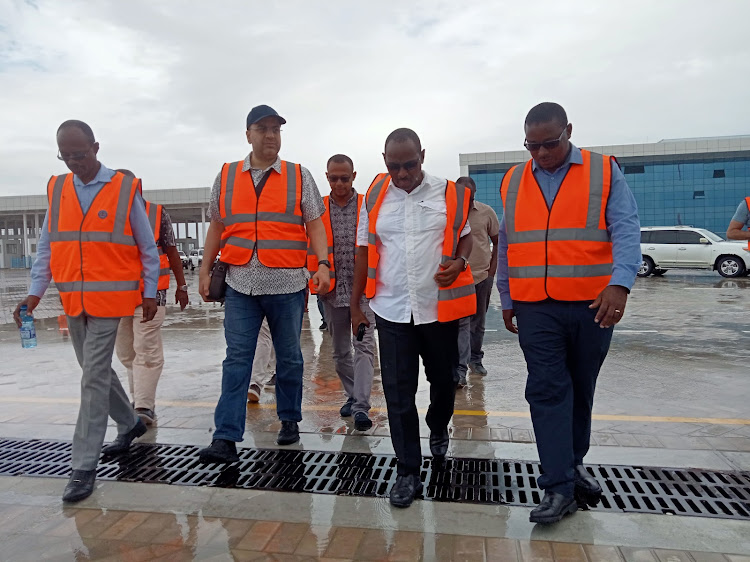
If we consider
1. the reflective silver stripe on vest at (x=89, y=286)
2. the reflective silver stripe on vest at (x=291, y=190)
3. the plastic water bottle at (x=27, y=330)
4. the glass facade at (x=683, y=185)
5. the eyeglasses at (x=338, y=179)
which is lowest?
the plastic water bottle at (x=27, y=330)

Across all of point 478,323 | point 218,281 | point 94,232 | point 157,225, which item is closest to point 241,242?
point 218,281

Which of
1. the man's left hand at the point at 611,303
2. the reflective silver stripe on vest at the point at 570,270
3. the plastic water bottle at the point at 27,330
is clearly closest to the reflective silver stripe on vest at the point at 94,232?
the plastic water bottle at the point at 27,330

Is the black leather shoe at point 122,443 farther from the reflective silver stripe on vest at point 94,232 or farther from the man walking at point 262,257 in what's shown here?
the reflective silver stripe on vest at point 94,232

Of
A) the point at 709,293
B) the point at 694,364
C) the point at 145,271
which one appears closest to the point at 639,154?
the point at 709,293

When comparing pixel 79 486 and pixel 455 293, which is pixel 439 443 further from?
pixel 79 486

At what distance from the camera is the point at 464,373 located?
223 inches

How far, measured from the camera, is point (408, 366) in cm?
338

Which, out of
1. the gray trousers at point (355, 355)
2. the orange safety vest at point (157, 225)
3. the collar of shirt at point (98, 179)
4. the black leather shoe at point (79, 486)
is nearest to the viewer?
the black leather shoe at point (79, 486)

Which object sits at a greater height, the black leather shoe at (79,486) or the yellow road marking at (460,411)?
the black leather shoe at (79,486)

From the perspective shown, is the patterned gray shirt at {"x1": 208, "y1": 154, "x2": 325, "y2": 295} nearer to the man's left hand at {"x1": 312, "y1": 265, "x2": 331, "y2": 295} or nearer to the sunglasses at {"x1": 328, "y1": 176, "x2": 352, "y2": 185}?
the man's left hand at {"x1": 312, "y1": 265, "x2": 331, "y2": 295}

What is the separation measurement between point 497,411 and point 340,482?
1764mm

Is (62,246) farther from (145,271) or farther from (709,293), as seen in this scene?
(709,293)

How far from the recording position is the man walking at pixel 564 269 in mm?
2910

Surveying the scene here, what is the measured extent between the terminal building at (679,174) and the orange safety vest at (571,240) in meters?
58.8
